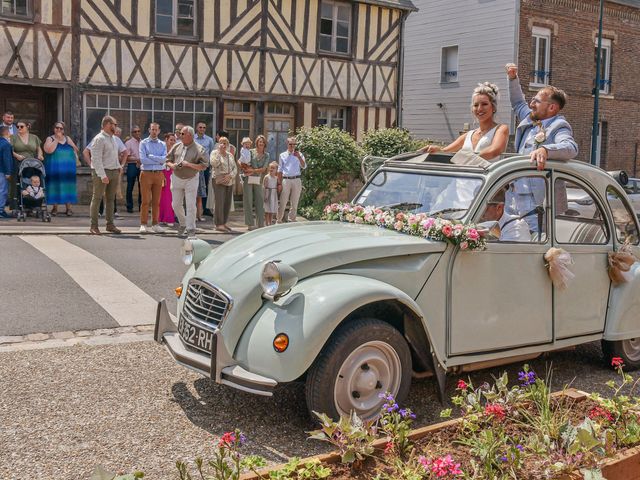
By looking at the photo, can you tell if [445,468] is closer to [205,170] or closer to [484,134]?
[484,134]

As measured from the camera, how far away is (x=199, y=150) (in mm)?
12750

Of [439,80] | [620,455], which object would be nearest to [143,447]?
[620,455]

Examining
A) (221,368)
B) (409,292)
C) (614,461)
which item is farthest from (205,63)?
(614,461)

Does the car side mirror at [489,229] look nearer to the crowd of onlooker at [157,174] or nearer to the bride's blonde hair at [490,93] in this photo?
the bride's blonde hair at [490,93]

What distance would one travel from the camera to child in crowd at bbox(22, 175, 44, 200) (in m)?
13.8

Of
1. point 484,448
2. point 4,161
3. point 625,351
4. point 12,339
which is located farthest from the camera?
point 4,161

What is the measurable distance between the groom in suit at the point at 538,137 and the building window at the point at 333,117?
14.9 m

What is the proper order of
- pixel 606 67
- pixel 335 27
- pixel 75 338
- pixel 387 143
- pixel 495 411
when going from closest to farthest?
pixel 495 411 < pixel 75 338 < pixel 387 143 < pixel 335 27 < pixel 606 67

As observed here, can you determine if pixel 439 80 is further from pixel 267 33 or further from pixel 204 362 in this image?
pixel 204 362

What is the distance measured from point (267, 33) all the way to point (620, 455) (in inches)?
699

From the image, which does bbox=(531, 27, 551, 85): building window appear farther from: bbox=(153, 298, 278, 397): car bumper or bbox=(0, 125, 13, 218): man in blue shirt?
bbox=(153, 298, 278, 397): car bumper

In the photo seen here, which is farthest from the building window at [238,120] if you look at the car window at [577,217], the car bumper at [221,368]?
the car bumper at [221,368]

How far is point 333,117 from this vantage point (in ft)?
70.6

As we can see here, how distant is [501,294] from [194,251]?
2189mm
